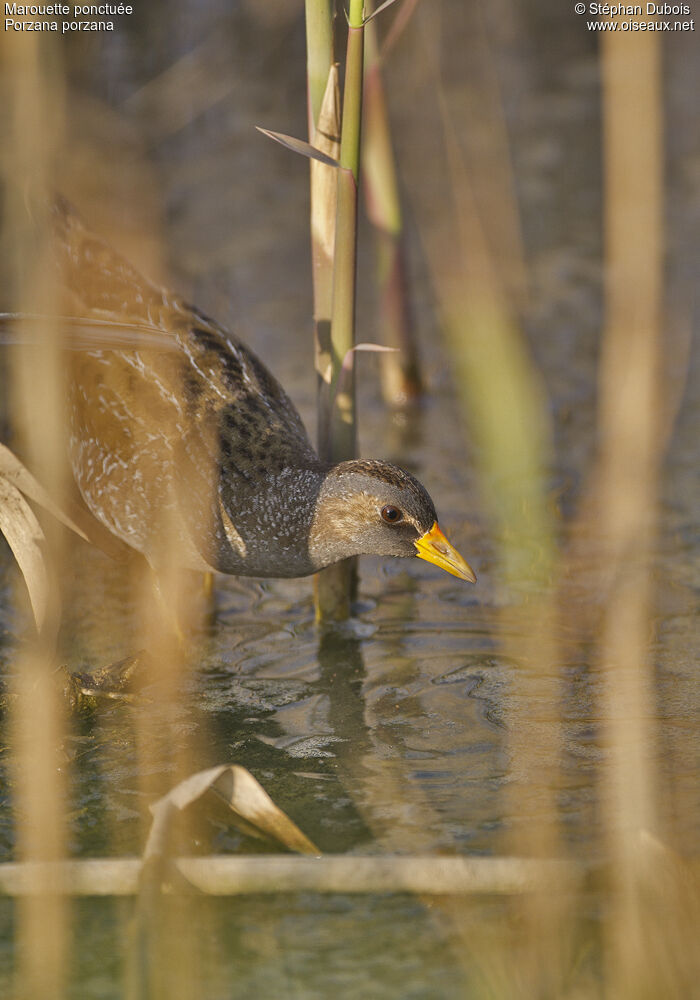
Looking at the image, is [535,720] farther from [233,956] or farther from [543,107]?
[543,107]

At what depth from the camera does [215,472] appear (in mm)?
4160

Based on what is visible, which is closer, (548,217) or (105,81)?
(548,217)

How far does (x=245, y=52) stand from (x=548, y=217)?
2677 millimetres

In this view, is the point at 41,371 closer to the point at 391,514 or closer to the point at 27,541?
the point at 27,541

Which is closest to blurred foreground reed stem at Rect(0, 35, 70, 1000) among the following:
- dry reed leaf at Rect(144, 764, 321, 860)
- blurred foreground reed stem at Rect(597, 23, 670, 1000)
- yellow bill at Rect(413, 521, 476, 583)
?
dry reed leaf at Rect(144, 764, 321, 860)

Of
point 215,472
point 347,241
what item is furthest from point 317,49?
point 215,472

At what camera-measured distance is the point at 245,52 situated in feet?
28.0

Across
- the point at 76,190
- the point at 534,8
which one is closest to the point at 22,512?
the point at 76,190

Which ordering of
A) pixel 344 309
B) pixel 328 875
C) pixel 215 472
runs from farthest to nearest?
pixel 215 472 < pixel 344 309 < pixel 328 875

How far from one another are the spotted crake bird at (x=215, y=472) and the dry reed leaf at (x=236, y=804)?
123 cm

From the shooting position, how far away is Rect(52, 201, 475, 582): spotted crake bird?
403cm

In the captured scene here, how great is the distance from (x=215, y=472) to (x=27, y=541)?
85cm

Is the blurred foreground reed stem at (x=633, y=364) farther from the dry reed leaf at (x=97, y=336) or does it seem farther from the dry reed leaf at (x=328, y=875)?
the dry reed leaf at (x=97, y=336)

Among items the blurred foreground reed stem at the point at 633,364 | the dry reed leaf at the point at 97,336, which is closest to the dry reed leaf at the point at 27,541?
the dry reed leaf at the point at 97,336
